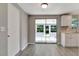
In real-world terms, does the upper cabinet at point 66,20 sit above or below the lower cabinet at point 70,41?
above

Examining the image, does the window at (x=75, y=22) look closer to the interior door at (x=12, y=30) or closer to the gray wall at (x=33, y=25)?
the gray wall at (x=33, y=25)

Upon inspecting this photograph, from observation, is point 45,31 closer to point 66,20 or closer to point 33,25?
point 33,25

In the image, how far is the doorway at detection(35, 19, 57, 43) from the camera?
20.5 ft

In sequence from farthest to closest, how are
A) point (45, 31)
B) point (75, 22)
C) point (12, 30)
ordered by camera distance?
point (45, 31)
point (75, 22)
point (12, 30)

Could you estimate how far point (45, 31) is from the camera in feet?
20.7

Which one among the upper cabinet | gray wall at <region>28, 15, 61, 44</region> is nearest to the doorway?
gray wall at <region>28, 15, 61, 44</region>

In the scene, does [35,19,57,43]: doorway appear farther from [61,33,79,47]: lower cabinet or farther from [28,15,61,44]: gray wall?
[61,33,79,47]: lower cabinet

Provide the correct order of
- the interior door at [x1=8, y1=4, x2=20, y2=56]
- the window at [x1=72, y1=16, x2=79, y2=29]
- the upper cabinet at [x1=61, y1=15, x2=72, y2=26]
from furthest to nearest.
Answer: the window at [x1=72, y1=16, x2=79, y2=29] → the upper cabinet at [x1=61, y1=15, x2=72, y2=26] → the interior door at [x1=8, y1=4, x2=20, y2=56]

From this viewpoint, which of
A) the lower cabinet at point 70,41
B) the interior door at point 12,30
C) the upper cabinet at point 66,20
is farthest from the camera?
the upper cabinet at point 66,20

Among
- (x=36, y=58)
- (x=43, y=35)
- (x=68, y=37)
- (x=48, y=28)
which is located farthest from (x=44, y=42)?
(x=36, y=58)

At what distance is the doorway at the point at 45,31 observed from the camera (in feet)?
20.5

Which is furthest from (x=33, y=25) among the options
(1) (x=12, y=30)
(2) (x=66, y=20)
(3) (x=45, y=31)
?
(1) (x=12, y=30)

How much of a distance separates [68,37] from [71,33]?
27 centimetres

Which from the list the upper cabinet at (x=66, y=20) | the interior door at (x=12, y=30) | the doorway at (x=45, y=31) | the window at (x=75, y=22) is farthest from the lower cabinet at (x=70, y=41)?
the interior door at (x=12, y=30)
